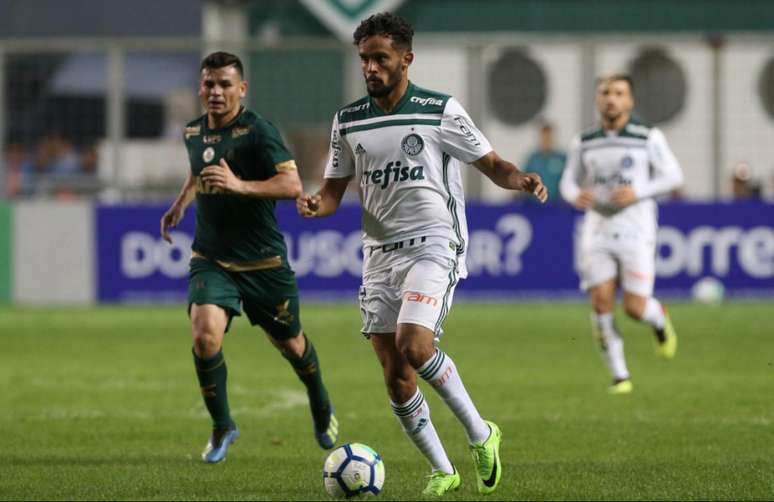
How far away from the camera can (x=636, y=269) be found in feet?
42.2

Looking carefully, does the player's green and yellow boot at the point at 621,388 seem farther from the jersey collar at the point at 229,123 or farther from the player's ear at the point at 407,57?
the player's ear at the point at 407,57

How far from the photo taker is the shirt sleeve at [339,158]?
7.93m

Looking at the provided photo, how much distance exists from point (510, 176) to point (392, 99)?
675 millimetres

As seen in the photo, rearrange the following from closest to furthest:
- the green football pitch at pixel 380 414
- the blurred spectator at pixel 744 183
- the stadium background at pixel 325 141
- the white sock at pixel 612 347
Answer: the green football pitch at pixel 380 414, the white sock at pixel 612 347, the stadium background at pixel 325 141, the blurred spectator at pixel 744 183

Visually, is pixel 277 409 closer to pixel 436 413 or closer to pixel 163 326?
pixel 436 413

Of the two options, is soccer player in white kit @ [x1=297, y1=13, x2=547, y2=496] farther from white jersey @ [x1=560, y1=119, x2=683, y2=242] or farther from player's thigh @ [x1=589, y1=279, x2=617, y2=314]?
white jersey @ [x1=560, y1=119, x2=683, y2=242]

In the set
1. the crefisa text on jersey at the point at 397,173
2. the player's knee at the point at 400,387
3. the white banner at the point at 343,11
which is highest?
the white banner at the point at 343,11

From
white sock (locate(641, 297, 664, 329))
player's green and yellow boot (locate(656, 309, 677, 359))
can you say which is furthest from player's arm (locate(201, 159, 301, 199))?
player's green and yellow boot (locate(656, 309, 677, 359))

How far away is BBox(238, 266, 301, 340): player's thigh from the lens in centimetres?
A: 912

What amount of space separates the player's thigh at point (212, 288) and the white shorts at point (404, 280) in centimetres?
128

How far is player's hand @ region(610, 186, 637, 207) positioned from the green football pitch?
1.42 meters

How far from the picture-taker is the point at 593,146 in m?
13.0

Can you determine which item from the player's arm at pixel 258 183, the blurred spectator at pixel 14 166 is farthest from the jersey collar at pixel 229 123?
the blurred spectator at pixel 14 166

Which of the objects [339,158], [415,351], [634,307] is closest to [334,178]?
[339,158]
